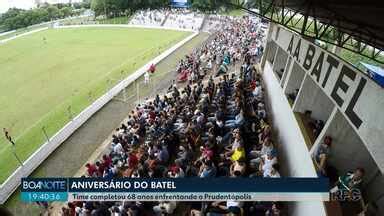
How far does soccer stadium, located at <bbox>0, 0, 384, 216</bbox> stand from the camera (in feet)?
17.9

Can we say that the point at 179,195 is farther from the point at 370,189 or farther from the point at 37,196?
the point at 370,189

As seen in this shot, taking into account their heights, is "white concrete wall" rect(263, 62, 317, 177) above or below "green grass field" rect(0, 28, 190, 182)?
above

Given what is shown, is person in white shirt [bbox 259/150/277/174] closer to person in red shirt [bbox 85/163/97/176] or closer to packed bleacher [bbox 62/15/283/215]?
packed bleacher [bbox 62/15/283/215]

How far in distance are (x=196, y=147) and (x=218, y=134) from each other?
80cm

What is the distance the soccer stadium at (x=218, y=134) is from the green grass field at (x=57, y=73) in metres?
0.17

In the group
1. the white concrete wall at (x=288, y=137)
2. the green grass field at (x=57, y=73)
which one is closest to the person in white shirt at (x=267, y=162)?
the white concrete wall at (x=288, y=137)

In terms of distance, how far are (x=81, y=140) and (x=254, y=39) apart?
747 inches

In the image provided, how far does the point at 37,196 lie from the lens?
19.8 feet

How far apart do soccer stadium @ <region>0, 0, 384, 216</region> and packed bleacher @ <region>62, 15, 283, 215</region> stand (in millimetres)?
41

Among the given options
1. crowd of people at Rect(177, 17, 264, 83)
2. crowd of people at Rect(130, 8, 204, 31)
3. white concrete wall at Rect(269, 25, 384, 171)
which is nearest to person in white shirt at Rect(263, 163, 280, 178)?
white concrete wall at Rect(269, 25, 384, 171)

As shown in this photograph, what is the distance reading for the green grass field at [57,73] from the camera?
626 inches

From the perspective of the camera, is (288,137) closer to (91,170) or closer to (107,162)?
(107,162)

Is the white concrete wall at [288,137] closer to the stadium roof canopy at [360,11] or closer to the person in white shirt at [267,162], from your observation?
the person in white shirt at [267,162]

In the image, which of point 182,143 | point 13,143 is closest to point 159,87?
point 13,143
